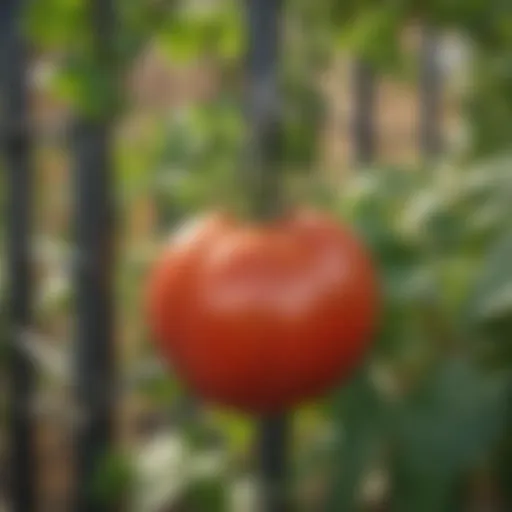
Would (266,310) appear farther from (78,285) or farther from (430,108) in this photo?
(430,108)

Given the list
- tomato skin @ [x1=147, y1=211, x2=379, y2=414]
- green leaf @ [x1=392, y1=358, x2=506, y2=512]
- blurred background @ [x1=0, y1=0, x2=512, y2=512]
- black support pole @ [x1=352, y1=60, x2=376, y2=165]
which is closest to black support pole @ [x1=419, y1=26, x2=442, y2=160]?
black support pole @ [x1=352, y1=60, x2=376, y2=165]

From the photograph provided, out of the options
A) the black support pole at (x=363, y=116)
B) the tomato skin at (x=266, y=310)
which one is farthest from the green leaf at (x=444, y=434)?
the black support pole at (x=363, y=116)

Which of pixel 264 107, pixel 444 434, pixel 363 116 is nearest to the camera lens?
pixel 264 107

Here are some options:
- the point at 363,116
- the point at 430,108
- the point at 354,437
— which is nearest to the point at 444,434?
the point at 354,437

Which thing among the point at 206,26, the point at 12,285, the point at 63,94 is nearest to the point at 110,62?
the point at 63,94

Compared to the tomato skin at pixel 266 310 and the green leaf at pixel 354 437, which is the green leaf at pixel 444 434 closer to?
the green leaf at pixel 354 437

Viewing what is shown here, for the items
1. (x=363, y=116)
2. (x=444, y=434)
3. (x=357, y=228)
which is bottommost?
(x=444, y=434)
